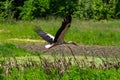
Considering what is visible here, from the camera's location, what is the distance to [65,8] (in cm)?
4166

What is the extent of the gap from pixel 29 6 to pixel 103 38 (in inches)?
688

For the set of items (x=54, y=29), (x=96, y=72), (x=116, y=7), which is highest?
(x=96, y=72)

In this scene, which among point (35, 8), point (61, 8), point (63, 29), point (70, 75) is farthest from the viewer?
point (61, 8)

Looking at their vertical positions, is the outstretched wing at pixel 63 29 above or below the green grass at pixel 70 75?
below

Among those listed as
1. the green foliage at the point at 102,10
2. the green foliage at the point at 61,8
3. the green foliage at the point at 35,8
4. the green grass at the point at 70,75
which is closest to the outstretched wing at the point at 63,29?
the green grass at the point at 70,75

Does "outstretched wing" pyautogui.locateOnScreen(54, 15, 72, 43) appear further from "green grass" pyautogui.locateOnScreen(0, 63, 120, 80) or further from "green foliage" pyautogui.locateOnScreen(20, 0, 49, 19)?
"green foliage" pyautogui.locateOnScreen(20, 0, 49, 19)

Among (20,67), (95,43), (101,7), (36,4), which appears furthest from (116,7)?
(20,67)

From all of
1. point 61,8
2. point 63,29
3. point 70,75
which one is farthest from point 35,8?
point 70,75

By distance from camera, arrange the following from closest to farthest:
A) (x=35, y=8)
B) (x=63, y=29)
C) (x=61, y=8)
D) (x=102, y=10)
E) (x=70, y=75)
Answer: (x=70, y=75)
(x=63, y=29)
(x=35, y=8)
(x=102, y=10)
(x=61, y=8)

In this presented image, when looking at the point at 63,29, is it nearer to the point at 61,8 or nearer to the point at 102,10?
the point at 102,10

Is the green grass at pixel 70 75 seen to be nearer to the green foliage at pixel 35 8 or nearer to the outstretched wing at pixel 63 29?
the outstretched wing at pixel 63 29

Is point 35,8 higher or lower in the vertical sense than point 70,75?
lower

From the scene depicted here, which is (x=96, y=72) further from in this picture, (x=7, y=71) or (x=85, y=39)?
(x=85, y=39)

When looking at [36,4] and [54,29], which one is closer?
[54,29]
